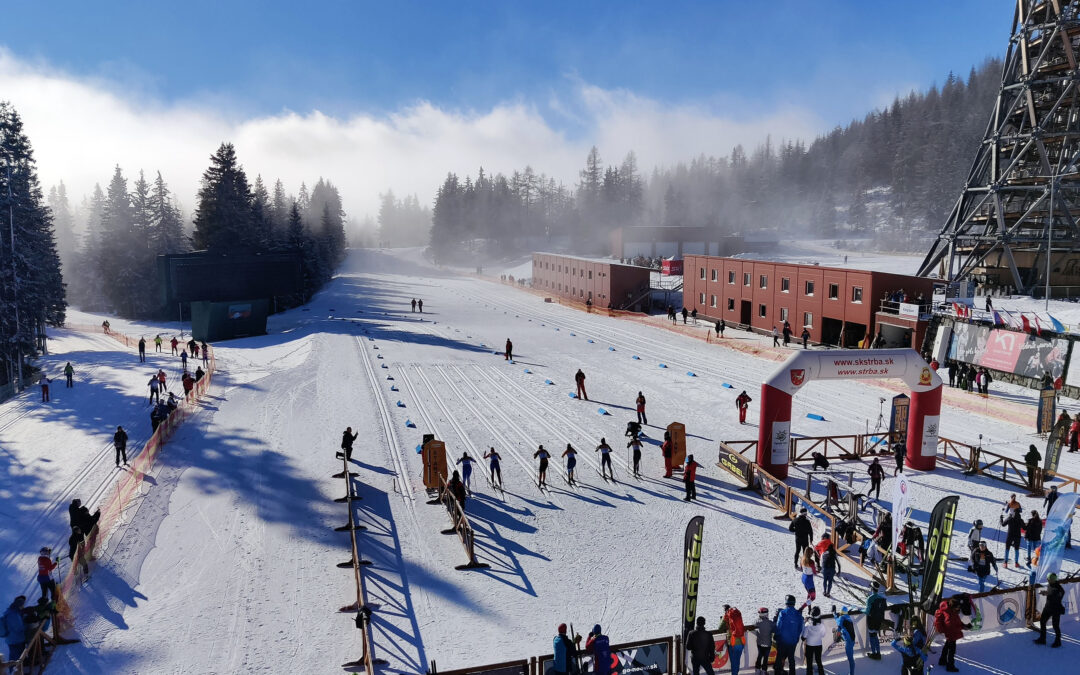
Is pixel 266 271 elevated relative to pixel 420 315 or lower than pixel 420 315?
elevated

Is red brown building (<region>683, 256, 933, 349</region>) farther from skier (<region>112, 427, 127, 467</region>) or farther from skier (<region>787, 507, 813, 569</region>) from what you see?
skier (<region>112, 427, 127, 467</region>)

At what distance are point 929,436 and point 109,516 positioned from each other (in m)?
23.6

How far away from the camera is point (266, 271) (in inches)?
2178

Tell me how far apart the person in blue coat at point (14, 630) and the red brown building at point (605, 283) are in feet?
182

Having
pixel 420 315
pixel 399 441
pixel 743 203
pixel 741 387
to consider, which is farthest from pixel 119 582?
pixel 743 203

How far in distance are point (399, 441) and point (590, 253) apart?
96.8m

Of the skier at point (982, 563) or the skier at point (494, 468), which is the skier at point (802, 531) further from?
the skier at point (494, 468)

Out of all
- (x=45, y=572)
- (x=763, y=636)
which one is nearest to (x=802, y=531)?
(x=763, y=636)

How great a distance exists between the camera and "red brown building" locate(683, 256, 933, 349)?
39.0 m

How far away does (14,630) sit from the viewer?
446 inches

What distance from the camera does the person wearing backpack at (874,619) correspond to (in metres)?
11.3

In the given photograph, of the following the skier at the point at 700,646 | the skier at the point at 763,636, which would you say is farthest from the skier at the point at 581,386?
the skier at the point at 700,646

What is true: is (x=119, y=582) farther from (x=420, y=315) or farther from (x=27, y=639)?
(x=420, y=315)

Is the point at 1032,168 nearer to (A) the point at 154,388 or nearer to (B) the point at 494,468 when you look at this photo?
(B) the point at 494,468
